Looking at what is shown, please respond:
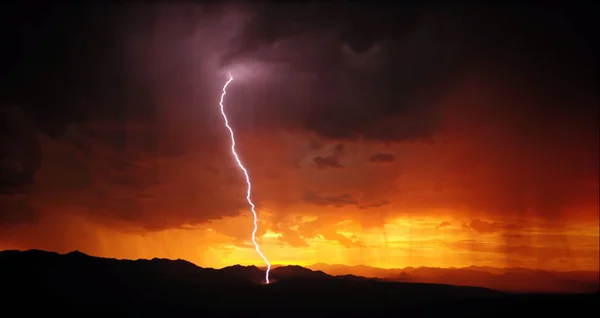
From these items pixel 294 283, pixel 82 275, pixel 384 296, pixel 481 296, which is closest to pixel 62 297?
pixel 82 275

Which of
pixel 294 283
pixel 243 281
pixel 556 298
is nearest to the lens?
pixel 556 298

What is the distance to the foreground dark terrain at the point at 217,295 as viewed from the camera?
107 m

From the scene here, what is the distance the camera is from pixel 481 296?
407 feet

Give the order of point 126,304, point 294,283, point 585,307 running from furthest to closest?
point 294,283 < point 126,304 < point 585,307

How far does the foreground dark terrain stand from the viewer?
107m

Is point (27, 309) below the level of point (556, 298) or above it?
below

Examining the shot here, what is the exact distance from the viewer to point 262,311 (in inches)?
4417

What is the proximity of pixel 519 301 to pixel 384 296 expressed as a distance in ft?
110

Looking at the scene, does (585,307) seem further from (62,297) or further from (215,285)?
(62,297)

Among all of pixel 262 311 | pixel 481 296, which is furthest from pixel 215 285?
pixel 481 296

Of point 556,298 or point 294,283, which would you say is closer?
point 556,298

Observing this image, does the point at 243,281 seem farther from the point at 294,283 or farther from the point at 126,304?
the point at 126,304

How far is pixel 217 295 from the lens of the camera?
13450 centimetres

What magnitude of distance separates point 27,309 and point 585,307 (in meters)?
105
